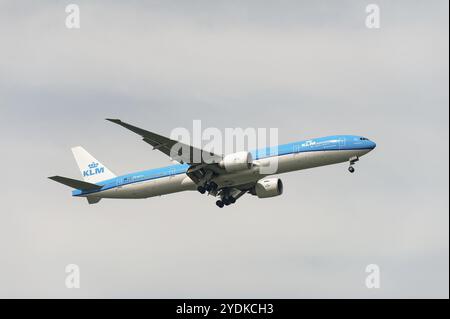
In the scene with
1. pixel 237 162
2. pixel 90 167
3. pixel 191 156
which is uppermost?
pixel 90 167

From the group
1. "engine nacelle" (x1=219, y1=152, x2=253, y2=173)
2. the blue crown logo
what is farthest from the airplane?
the blue crown logo

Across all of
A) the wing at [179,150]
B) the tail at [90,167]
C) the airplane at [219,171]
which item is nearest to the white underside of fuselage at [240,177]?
the airplane at [219,171]

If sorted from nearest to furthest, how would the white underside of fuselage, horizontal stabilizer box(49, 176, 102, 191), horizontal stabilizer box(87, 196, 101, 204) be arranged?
the white underside of fuselage < horizontal stabilizer box(49, 176, 102, 191) < horizontal stabilizer box(87, 196, 101, 204)

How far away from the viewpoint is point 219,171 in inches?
2972

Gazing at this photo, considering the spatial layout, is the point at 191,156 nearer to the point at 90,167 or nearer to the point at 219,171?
the point at 219,171

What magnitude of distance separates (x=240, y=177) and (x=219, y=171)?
174 centimetres

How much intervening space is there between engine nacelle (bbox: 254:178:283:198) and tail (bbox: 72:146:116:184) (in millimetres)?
13051

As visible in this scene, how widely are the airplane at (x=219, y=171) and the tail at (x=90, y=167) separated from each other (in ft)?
Answer: 0.38

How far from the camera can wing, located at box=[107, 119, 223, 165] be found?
7231 cm

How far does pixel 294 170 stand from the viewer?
73.4m

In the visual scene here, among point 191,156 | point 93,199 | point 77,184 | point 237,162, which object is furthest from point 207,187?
point 77,184

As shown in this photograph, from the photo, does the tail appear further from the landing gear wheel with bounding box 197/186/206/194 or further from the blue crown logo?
the landing gear wheel with bounding box 197/186/206/194

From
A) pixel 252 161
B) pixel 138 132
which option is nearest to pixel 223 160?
pixel 252 161

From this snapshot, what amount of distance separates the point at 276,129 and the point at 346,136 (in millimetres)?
5899
